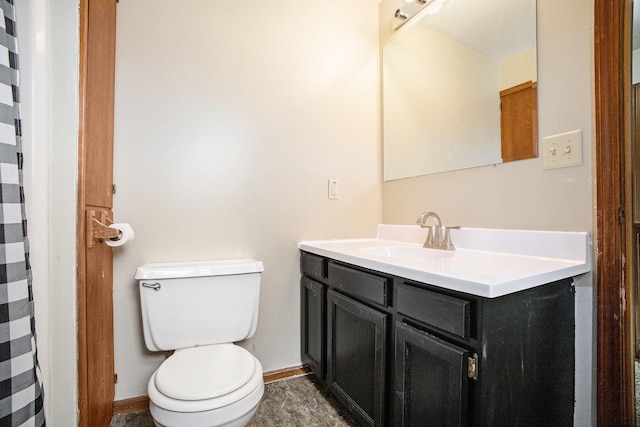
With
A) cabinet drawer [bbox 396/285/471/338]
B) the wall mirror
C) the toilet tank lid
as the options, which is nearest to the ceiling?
the wall mirror

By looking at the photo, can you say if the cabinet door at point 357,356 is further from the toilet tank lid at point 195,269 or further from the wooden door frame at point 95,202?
the wooden door frame at point 95,202

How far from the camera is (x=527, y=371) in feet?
2.68

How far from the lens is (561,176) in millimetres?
1035

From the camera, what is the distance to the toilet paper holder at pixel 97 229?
1022mm

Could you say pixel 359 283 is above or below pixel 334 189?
below

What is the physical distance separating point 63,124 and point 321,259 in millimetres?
1110

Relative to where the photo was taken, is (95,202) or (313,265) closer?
(95,202)

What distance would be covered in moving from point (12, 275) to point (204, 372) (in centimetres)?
Result: 68

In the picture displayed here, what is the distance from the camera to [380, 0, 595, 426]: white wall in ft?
3.16

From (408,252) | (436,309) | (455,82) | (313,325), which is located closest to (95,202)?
(313,325)

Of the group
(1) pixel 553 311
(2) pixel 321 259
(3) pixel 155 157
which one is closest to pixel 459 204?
(1) pixel 553 311

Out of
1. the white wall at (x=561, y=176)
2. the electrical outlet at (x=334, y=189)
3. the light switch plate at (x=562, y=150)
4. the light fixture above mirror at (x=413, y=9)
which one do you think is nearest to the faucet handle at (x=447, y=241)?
the white wall at (x=561, y=176)

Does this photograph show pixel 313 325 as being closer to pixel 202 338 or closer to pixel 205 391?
pixel 202 338

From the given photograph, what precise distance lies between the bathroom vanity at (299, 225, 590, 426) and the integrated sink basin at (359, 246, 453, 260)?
0.15 feet
